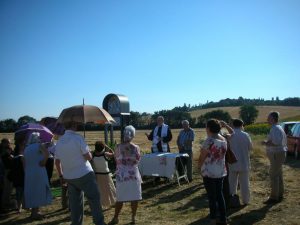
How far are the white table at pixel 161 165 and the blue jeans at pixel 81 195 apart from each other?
4.74m

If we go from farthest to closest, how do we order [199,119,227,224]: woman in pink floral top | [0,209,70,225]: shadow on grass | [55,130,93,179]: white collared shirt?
1. [0,209,70,225]: shadow on grass
2. [199,119,227,224]: woman in pink floral top
3. [55,130,93,179]: white collared shirt

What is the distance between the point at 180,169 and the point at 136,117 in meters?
51.7

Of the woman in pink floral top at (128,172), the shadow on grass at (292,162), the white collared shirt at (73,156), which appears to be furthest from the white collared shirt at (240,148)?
the shadow on grass at (292,162)

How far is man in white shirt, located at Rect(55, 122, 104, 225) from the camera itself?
5430 millimetres

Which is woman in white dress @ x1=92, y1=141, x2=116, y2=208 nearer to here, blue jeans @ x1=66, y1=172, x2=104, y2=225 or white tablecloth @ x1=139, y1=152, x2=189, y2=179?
blue jeans @ x1=66, y1=172, x2=104, y2=225

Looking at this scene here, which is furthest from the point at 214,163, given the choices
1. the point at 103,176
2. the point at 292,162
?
the point at 292,162

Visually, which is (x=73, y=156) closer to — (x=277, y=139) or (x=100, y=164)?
(x=100, y=164)

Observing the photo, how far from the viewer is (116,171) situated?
6816 millimetres

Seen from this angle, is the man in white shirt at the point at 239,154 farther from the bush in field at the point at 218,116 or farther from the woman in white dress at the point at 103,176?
the bush in field at the point at 218,116

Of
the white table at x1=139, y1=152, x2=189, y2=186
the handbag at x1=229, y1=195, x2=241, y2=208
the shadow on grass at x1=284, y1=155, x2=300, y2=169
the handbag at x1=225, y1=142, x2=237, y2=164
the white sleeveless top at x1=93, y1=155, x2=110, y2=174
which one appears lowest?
the shadow on grass at x1=284, y1=155, x2=300, y2=169

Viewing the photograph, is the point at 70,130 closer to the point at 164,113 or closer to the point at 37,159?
the point at 37,159

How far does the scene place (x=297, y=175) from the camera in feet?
37.9

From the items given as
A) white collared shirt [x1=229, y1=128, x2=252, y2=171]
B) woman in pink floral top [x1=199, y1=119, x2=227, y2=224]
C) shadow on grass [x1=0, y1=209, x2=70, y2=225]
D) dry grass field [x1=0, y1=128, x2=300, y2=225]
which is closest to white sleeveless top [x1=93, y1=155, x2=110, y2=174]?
dry grass field [x1=0, y1=128, x2=300, y2=225]

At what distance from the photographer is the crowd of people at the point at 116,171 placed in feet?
18.1
